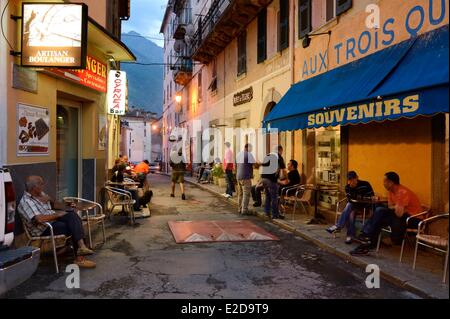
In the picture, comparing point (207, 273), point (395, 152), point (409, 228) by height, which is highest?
point (395, 152)

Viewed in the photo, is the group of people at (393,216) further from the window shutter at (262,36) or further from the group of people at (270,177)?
the window shutter at (262,36)

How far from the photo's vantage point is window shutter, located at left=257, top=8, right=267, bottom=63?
14.7m

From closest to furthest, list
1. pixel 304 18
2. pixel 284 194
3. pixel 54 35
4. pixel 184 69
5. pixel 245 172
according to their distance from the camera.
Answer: pixel 54 35
pixel 284 194
pixel 245 172
pixel 304 18
pixel 184 69

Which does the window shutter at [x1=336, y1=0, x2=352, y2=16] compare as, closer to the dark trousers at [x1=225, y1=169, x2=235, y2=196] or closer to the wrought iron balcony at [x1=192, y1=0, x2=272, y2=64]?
the wrought iron balcony at [x1=192, y1=0, x2=272, y2=64]

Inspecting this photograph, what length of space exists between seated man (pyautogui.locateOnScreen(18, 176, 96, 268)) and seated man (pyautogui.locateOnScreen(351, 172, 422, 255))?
4.02 meters

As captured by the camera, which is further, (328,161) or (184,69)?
(184,69)

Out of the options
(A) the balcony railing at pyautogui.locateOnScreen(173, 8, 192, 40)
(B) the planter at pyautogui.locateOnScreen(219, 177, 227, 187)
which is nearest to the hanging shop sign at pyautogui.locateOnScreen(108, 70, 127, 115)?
(B) the planter at pyautogui.locateOnScreen(219, 177, 227, 187)

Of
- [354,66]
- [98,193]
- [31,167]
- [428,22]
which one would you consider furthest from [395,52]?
[98,193]

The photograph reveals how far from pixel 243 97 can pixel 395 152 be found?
9.59 meters

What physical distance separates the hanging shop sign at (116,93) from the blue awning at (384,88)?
492cm

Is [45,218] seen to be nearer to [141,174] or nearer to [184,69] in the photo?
[141,174]

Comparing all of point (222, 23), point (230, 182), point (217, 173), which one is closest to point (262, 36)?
point (222, 23)

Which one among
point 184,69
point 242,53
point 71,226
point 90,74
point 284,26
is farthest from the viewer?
point 184,69

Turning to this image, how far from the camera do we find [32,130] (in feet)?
23.2
